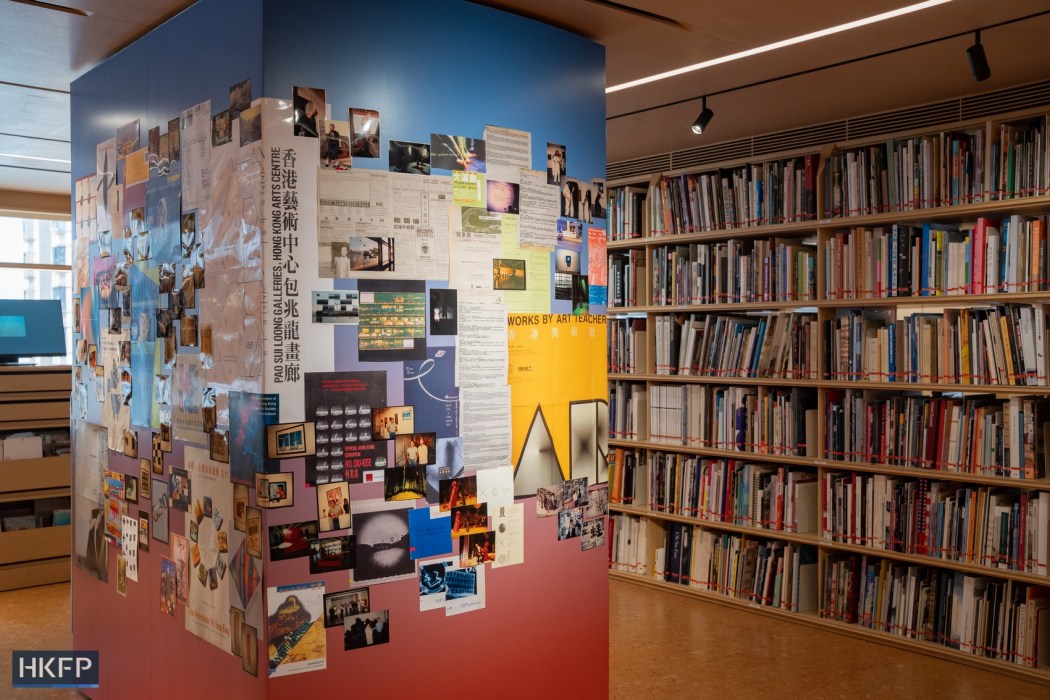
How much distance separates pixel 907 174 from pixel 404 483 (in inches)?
129

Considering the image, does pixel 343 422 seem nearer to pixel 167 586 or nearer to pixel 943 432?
pixel 167 586

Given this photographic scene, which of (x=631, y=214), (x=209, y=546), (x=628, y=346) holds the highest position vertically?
(x=631, y=214)

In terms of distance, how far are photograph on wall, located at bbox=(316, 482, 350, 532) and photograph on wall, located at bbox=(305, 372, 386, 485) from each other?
26 millimetres

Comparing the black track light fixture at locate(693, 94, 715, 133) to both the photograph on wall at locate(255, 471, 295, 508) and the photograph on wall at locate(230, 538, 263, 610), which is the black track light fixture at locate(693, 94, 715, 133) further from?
the photograph on wall at locate(230, 538, 263, 610)

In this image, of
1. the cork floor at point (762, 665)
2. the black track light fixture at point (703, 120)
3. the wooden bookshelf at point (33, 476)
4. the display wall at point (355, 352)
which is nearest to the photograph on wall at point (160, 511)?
the display wall at point (355, 352)

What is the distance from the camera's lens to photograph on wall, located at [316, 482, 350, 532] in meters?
2.96

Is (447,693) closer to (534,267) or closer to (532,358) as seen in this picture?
(532,358)

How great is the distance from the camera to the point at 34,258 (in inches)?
352

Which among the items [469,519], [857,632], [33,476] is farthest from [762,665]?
[33,476]

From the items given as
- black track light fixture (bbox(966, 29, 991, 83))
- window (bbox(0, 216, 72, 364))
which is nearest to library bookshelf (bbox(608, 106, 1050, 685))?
black track light fixture (bbox(966, 29, 991, 83))

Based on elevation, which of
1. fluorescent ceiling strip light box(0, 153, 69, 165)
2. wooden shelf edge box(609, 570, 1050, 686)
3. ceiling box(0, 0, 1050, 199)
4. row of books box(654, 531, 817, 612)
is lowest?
wooden shelf edge box(609, 570, 1050, 686)

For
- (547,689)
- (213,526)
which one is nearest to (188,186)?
(213,526)

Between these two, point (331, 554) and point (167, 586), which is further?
point (167, 586)

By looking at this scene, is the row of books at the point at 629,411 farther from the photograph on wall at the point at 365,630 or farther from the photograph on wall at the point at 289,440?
the photograph on wall at the point at 289,440
